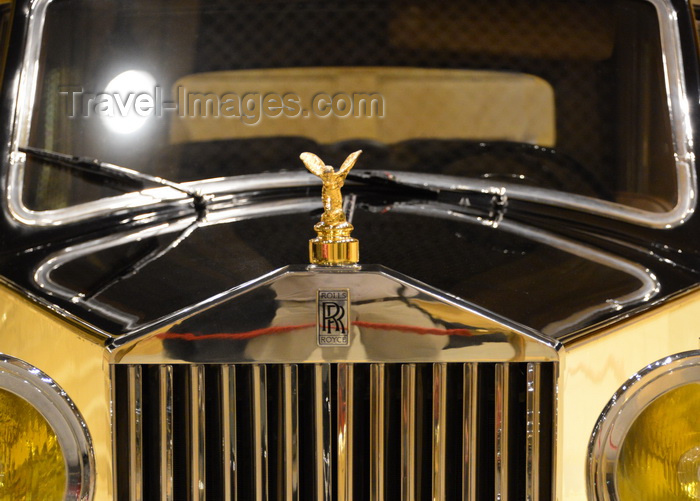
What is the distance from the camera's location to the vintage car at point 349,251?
1.19 meters

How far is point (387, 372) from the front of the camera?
4.03ft

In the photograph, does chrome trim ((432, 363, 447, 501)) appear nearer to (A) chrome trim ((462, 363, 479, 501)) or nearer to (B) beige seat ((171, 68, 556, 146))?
(A) chrome trim ((462, 363, 479, 501))

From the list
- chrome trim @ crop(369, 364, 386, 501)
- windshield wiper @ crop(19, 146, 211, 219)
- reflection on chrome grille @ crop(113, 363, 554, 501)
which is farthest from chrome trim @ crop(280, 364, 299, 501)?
windshield wiper @ crop(19, 146, 211, 219)

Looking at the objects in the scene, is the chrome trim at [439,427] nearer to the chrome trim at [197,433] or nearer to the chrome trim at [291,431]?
the chrome trim at [291,431]

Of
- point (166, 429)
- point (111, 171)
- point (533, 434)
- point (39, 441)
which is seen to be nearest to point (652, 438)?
point (533, 434)

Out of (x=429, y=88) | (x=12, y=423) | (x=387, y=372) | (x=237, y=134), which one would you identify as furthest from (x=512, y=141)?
(x=12, y=423)

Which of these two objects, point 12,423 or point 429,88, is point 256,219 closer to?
point 429,88

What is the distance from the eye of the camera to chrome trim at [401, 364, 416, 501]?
1.21 metres

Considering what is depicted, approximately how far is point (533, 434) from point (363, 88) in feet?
2.66

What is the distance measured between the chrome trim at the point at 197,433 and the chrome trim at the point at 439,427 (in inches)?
12.6

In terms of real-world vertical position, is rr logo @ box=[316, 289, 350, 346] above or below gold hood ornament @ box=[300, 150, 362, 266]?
below

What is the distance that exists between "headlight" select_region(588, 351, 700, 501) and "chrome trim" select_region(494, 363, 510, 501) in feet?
0.38

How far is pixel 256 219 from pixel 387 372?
0.49 metres

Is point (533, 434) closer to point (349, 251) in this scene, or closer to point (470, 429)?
point (470, 429)
